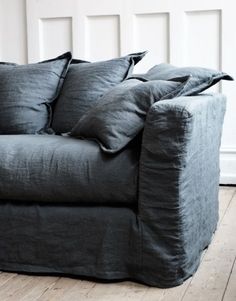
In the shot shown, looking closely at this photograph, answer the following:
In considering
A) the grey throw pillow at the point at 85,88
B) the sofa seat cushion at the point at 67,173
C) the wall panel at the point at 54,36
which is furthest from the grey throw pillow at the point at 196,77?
the wall panel at the point at 54,36

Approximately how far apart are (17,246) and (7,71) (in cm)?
93

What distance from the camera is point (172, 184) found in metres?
1.82

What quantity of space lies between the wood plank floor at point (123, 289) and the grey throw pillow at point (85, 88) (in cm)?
76

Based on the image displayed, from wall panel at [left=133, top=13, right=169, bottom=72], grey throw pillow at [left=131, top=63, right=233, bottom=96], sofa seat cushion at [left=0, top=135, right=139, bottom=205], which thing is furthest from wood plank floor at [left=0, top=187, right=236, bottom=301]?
wall panel at [left=133, top=13, right=169, bottom=72]

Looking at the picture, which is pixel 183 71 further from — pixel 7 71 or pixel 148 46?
pixel 148 46

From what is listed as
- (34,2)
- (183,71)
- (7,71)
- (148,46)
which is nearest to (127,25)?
(148,46)

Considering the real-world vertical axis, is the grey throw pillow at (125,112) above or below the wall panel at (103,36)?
below

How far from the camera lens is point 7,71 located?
8.60ft

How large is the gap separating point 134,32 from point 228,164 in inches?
39.6

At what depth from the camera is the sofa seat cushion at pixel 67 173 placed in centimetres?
188

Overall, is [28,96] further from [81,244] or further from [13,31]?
[13,31]

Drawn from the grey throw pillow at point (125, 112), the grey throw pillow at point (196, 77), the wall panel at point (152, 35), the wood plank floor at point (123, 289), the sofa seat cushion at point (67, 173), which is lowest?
the wood plank floor at point (123, 289)

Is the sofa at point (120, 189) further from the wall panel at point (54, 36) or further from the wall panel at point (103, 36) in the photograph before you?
the wall panel at point (54, 36)

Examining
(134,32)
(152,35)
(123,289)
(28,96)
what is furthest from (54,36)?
(123,289)
